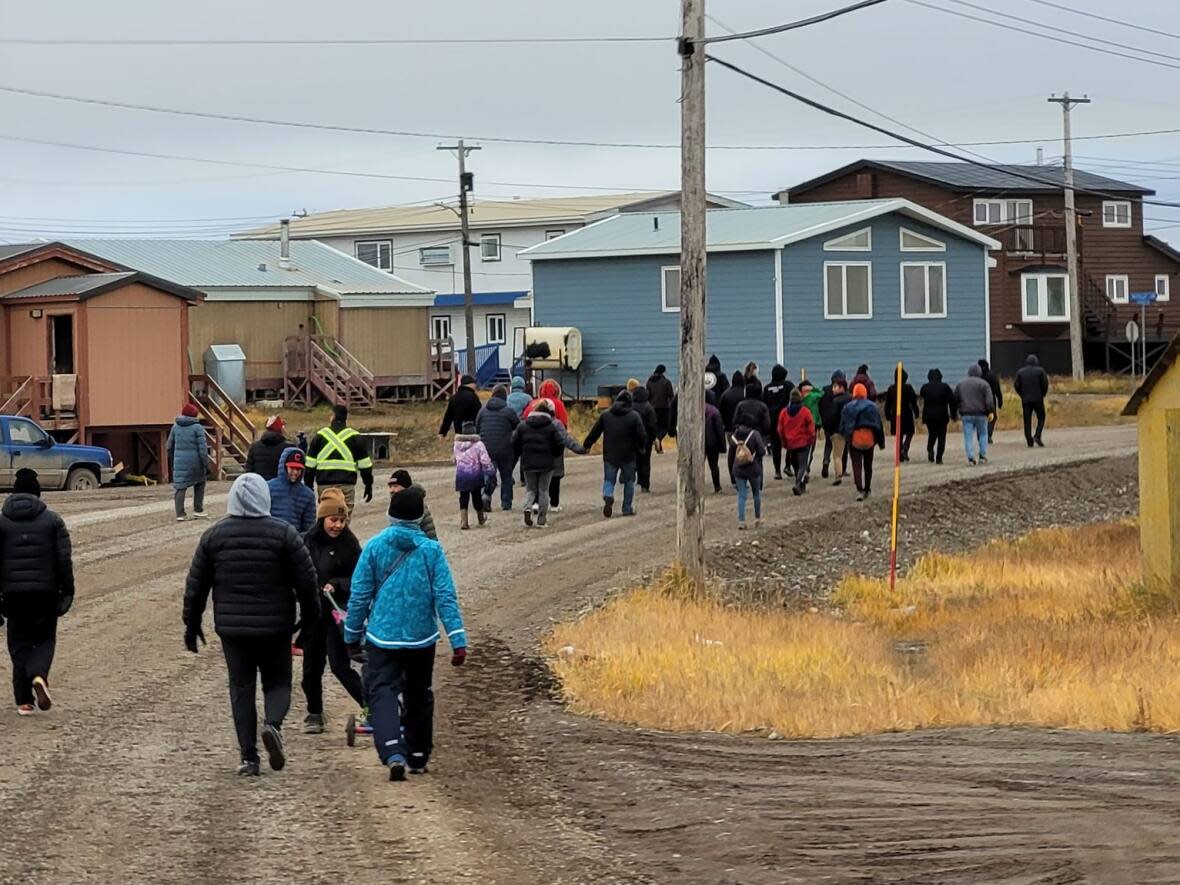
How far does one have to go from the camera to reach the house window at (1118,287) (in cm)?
6756

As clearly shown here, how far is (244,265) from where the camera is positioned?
59.3 meters

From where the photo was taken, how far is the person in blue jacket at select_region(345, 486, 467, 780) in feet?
36.7

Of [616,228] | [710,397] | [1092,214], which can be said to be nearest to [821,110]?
[710,397]

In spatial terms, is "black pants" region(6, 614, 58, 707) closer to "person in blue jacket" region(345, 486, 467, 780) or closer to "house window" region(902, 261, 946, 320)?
"person in blue jacket" region(345, 486, 467, 780)

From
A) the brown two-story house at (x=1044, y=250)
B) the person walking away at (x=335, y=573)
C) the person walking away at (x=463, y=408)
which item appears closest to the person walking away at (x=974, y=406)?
the person walking away at (x=463, y=408)

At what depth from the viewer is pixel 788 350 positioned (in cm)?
4481

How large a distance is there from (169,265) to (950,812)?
2007 inches

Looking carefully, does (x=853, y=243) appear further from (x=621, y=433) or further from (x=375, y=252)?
(x=375, y=252)

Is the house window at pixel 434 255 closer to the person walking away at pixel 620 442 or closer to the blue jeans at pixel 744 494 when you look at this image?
the person walking away at pixel 620 442

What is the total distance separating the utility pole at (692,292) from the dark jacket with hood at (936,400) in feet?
37.8

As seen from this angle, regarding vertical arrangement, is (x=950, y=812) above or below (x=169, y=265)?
below

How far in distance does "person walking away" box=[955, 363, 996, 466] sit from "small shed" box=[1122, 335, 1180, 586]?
30.7 ft

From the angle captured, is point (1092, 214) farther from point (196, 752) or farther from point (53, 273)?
point (196, 752)

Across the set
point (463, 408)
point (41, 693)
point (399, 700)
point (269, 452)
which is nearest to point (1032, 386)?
point (463, 408)
